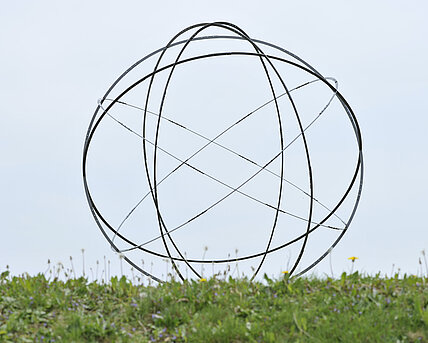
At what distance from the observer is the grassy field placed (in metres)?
4.31

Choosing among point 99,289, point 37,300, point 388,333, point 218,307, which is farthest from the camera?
point 99,289

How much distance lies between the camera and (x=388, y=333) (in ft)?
13.9

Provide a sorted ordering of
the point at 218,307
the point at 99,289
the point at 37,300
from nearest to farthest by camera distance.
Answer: the point at 218,307
the point at 37,300
the point at 99,289

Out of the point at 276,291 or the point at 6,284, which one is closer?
the point at 276,291

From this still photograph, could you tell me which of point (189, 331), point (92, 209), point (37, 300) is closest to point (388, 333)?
point (189, 331)

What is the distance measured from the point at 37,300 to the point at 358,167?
12.9 feet

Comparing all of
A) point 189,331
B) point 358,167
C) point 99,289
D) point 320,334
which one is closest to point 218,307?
point 189,331

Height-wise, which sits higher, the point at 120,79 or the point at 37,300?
the point at 120,79

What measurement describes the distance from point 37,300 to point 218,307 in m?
1.74

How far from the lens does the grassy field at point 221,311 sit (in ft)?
14.1

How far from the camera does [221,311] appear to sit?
461cm

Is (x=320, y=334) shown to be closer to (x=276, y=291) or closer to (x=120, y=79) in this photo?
(x=276, y=291)

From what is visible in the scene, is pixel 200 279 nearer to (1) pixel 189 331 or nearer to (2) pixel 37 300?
(1) pixel 189 331

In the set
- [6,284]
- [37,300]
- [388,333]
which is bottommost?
[388,333]
